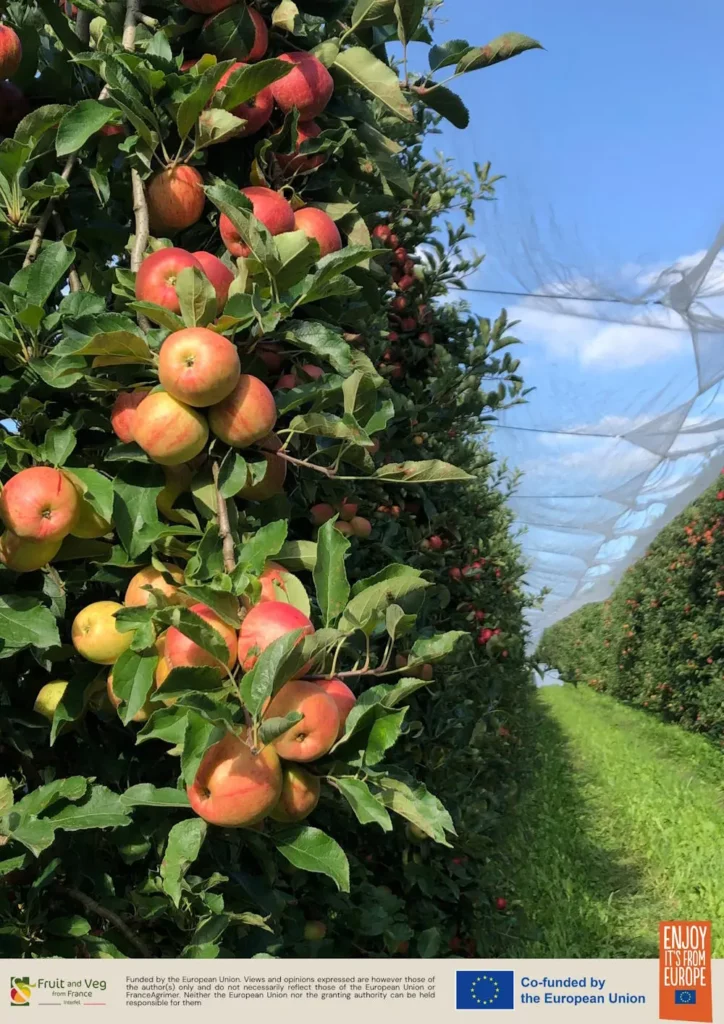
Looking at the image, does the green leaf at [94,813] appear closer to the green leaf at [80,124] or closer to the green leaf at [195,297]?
the green leaf at [195,297]

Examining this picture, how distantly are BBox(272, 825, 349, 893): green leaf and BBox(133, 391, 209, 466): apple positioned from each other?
33cm

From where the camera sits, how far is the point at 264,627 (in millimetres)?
622

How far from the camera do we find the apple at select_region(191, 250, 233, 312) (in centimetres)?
75

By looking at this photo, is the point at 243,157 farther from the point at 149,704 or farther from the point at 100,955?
the point at 100,955

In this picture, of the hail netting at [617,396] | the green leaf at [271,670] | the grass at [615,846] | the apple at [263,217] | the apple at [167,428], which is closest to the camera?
the green leaf at [271,670]

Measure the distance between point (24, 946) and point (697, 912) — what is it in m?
3.88

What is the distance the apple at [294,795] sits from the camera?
649mm

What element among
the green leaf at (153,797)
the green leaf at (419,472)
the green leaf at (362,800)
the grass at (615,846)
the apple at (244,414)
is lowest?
the grass at (615,846)

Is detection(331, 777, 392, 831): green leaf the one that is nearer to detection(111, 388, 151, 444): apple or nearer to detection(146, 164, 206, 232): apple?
detection(111, 388, 151, 444): apple

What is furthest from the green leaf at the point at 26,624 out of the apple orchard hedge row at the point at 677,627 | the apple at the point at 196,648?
the apple orchard hedge row at the point at 677,627

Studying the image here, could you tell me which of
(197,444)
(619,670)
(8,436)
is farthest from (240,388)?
(619,670)

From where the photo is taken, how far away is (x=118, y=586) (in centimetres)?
81

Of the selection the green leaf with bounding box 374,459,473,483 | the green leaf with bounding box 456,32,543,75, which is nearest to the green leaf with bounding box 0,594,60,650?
the green leaf with bounding box 374,459,473,483
